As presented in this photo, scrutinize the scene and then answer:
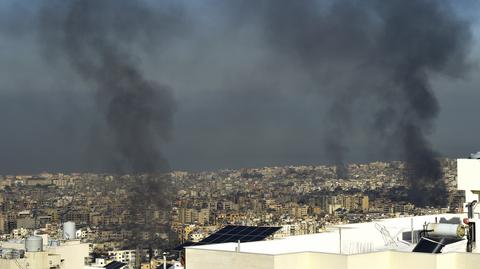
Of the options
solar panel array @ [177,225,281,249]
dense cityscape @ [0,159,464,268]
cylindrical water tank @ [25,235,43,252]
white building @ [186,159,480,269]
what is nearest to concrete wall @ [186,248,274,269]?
white building @ [186,159,480,269]

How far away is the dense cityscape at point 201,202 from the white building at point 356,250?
23.6 meters

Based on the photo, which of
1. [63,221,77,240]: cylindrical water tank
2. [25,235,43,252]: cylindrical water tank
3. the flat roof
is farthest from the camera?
[63,221,77,240]: cylindrical water tank

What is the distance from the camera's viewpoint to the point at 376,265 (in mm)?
9352

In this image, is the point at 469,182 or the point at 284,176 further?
the point at 284,176

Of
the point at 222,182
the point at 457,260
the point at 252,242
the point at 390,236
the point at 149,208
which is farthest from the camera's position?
the point at 222,182

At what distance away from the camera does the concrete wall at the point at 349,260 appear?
357 inches

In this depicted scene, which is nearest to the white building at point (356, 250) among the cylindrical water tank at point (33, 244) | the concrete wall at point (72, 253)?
the cylindrical water tank at point (33, 244)

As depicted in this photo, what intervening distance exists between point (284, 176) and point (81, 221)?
38.8 metres

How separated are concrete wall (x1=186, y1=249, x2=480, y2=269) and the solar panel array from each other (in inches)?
72.8

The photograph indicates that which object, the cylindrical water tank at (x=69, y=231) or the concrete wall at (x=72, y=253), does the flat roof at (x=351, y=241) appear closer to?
the concrete wall at (x=72, y=253)

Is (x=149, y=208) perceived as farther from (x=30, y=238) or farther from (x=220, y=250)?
(x=220, y=250)

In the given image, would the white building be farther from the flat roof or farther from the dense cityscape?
the dense cityscape

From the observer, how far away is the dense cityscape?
4484 centimetres

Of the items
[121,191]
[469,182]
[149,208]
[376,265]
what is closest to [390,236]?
[469,182]
